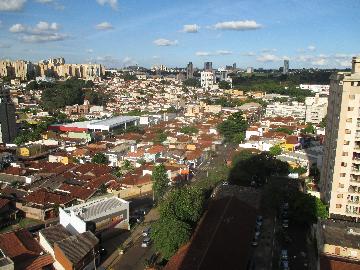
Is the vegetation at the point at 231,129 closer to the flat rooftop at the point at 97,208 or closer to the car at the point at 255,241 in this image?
the flat rooftop at the point at 97,208

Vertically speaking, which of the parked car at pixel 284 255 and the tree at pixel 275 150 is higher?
the tree at pixel 275 150

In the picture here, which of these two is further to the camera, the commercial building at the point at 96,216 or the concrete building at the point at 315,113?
the concrete building at the point at 315,113

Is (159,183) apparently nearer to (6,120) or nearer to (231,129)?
(231,129)

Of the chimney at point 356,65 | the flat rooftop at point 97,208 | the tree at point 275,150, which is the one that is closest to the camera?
the flat rooftop at point 97,208

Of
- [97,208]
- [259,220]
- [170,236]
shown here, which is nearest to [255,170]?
[259,220]

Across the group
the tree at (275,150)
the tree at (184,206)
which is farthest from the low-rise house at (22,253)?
the tree at (275,150)

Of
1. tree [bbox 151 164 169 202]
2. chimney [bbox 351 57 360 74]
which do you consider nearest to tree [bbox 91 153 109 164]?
tree [bbox 151 164 169 202]

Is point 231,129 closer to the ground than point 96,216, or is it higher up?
higher up
